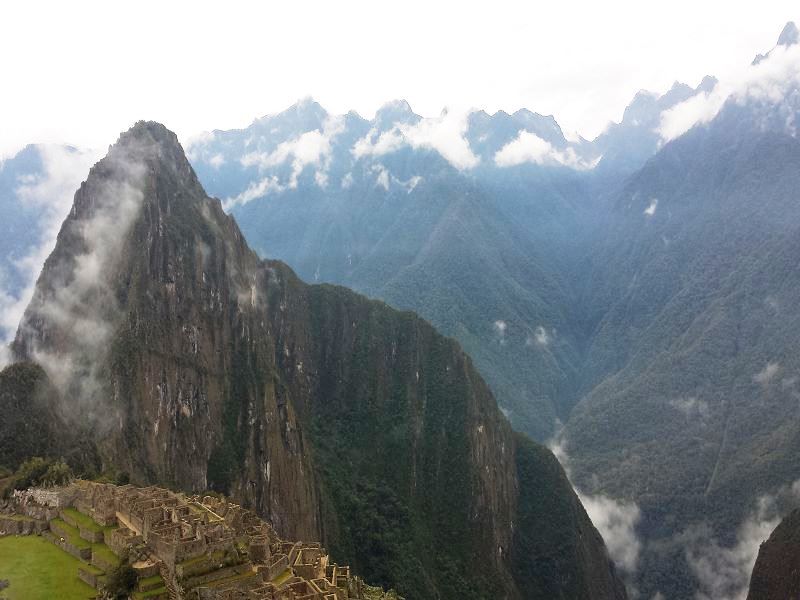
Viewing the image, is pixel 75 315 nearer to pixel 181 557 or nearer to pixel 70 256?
pixel 70 256

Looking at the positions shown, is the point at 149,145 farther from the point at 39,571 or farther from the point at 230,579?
the point at 230,579

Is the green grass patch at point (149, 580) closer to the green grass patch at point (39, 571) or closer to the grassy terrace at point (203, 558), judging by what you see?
the grassy terrace at point (203, 558)

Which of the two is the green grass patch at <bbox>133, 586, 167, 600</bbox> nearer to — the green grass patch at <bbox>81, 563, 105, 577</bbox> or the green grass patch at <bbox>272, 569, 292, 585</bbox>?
the green grass patch at <bbox>81, 563, 105, 577</bbox>

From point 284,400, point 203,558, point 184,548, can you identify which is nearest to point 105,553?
point 184,548

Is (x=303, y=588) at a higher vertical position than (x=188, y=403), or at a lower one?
higher

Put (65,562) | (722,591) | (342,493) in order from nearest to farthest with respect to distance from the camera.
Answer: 1. (65,562)
2. (342,493)
3. (722,591)

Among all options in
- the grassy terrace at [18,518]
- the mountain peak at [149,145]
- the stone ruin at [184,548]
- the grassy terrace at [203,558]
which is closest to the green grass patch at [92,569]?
the stone ruin at [184,548]

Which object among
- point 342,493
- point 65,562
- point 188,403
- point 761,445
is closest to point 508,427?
point 342,493
